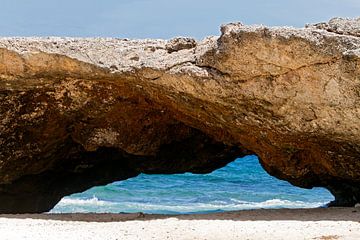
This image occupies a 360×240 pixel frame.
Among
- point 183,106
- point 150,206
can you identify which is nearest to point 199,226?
point 183,106

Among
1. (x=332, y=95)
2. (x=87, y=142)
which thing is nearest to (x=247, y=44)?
(x=332, y=95)

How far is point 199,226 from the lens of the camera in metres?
8.29

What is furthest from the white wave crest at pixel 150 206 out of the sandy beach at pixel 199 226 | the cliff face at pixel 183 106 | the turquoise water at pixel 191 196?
the sandy beach at pixel 199 226

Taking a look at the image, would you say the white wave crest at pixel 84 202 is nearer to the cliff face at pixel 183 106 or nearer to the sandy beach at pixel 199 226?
the cliff face at pixel 183 106

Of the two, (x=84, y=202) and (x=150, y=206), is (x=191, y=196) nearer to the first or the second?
(x=150, y=206)

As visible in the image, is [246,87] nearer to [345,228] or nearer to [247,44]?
[247,44]

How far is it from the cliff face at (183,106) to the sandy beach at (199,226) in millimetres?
1511

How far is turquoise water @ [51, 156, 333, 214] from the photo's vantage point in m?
23.2

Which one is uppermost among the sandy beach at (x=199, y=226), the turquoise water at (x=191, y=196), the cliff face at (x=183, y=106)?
the turquoise water at (x=191, y=196)

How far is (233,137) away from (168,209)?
11173 millimetres

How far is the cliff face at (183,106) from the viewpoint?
8.64 metres

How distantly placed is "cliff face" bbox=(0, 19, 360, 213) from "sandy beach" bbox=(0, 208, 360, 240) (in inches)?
59.5

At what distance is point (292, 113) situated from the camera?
9.48 m

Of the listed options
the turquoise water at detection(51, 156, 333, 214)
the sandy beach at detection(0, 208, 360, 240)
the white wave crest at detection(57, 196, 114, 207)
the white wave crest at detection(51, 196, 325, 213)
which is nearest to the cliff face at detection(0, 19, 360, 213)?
the sandy beach at detection(0, 208, 360, 240)
